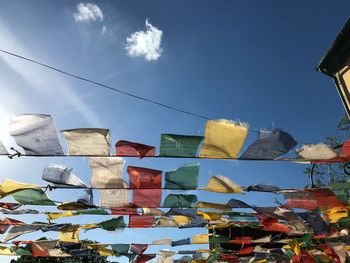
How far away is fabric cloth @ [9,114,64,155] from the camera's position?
634 cm

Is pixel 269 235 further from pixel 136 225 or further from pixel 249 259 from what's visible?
pixel 136 225

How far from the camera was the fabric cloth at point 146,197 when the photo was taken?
25.7 feet

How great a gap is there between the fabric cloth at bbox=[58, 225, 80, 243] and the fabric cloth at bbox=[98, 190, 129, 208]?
10.1 feet

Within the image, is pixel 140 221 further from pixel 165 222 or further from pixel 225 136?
pixel 225 136

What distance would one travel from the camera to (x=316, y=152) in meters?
6.53

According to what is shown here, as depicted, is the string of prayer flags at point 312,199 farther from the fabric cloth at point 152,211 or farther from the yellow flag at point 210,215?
the fabric cloth at point 152,211

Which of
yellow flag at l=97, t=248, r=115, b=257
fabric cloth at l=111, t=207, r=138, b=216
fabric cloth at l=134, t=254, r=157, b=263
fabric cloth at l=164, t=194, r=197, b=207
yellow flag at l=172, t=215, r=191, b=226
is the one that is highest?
yellow flag at l=172, t=215, r=191, b=226

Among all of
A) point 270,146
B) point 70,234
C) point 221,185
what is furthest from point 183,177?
point 70,234

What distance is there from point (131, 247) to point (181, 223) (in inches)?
103

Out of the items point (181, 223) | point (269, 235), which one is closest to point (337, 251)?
point (269, 235)

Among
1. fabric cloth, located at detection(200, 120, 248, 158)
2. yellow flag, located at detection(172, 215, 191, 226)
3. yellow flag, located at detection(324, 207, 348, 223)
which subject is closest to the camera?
fabric cloth, located at detection(200, 120, 248, 158)

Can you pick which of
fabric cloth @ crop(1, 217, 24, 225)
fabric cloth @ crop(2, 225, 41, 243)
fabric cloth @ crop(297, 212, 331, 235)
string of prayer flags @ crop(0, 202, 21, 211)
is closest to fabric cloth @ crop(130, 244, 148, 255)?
fabric cloth @ crop(2, 225, 41, 243)

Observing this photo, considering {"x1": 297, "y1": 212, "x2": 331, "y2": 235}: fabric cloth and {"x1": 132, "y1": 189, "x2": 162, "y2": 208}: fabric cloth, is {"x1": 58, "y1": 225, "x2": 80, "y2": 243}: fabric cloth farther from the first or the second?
{"x1": 297, "y1": 212, "x2": 331, "y2": 235}: fabric cloth

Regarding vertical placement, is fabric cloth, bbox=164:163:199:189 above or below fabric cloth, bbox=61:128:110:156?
below
